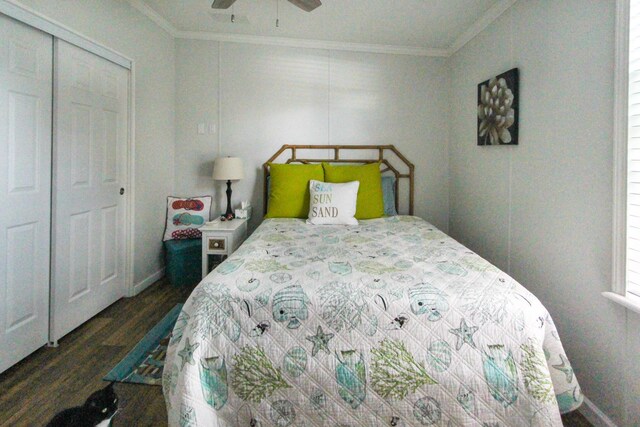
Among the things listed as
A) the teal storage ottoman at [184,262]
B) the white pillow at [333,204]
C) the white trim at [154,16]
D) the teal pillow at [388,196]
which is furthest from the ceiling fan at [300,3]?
the teal storage ottoman at [184,262]

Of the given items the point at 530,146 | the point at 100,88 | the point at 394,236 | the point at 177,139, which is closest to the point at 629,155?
the point at 530,146

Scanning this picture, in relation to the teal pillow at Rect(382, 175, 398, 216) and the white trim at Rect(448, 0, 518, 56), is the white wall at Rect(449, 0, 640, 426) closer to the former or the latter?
the white trim at Rect(448, 0, 518, 56)

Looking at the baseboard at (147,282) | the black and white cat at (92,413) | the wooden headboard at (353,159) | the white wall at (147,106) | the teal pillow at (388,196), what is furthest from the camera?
the wooden headboard at (353,159)

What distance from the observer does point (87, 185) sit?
7.75 ft

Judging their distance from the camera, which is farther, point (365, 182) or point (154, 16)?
point (365, 182)

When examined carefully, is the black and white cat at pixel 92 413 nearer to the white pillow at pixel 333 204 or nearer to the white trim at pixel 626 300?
the white pillow at pixel 333 204

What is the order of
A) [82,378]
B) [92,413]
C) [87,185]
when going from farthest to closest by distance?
1. [87,185]
2. [82,378]
3. [92,413]

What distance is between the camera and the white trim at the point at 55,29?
1.73 meters

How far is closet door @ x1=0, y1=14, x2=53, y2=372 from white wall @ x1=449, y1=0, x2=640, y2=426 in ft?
9.92

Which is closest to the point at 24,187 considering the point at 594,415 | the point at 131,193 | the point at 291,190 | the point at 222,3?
the point at 131,193

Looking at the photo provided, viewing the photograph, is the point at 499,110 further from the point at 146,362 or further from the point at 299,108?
the point at 146,362

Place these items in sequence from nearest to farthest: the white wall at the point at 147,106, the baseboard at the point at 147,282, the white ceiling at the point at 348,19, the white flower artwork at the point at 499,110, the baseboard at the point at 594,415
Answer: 1. the baseboard at the point at 594,415
2. the white flower artwork at the point at 499,110
3. the white wall at the point at 147,106
4. the white ceiling at the point at 348,19
5. the baseboard at the point at 147,282

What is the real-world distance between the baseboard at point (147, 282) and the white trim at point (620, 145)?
10.9 ft

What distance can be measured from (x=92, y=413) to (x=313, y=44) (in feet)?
11.3
